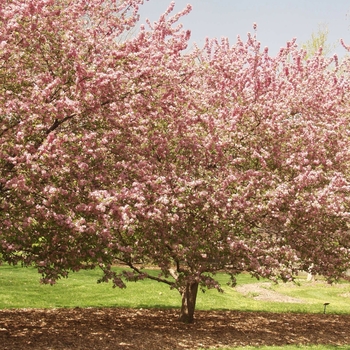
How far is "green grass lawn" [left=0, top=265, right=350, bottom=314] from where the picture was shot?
19094 millimetres

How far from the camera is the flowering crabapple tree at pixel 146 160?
905 cm

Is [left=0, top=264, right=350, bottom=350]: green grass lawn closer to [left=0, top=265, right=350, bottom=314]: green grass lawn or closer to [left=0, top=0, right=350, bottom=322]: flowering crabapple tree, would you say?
[left=0, top=265, right=350, bottom=314]: green grass lawn

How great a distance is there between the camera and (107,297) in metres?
20.5

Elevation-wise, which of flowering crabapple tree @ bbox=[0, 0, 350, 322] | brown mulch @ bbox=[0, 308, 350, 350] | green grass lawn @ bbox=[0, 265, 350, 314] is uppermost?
flowering crabapple tree @ bbox=[0, 0, 350, 322]

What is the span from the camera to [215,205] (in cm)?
1045

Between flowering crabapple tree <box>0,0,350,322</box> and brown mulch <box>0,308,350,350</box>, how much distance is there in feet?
5.98

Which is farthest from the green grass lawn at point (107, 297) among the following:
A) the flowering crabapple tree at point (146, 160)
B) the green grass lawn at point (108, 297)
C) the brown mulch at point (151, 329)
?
the flowering crabapple tree at point (146, 160)

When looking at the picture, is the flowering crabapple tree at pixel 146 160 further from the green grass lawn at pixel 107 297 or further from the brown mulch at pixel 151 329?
the green grass lawn at pixel 107 297

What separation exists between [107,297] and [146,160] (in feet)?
37.0

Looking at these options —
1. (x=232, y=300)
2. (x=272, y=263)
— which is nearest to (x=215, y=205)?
(x=272, y=263)

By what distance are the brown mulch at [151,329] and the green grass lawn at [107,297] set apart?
1597mm

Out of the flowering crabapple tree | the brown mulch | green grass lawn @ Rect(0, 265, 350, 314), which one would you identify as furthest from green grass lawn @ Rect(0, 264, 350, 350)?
the flowering crabapple tree

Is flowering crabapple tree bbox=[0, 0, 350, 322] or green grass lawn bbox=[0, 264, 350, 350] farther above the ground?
flowering crabapple tree bbox=[0, 0, 350, 322]

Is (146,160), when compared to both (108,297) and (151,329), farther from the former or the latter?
(108,297)
